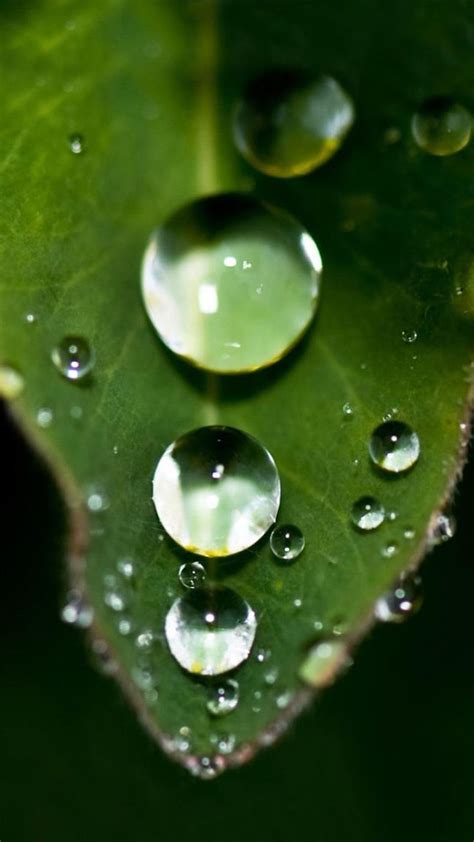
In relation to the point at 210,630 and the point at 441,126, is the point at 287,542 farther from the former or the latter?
the point at 441,126

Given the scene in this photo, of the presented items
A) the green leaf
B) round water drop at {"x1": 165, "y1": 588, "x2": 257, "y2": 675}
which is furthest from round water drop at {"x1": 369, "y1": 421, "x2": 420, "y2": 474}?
round water drop at {"x1": 165, "y1": 588, "x2": 257, "y2": 675}

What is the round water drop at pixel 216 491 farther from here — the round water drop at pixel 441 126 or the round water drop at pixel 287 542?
the round water drop at pixel 441 126

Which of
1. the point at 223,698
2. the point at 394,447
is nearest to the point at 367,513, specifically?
the point at 394,447

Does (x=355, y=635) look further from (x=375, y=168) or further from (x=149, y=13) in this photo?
(x=149, y=13)

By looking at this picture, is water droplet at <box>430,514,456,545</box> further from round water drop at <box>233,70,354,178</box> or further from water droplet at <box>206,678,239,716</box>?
round water drop at <box>233,70,354,178</box>

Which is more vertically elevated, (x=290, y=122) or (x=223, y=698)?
(x=290, y=122)

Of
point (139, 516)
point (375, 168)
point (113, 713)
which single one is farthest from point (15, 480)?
point (375, 168)
